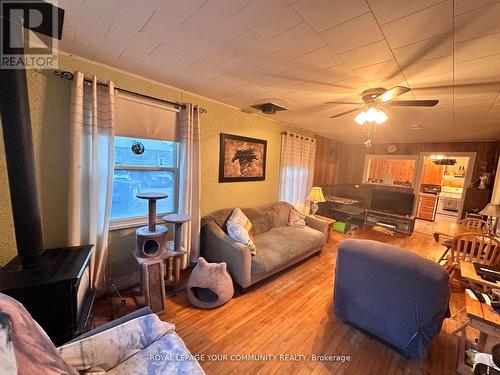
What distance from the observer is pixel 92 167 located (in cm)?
187

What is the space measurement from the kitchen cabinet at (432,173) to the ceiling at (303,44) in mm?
5369

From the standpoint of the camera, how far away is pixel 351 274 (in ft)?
6.24

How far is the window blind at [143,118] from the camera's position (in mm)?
2049

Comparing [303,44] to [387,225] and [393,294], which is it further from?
[387,225]

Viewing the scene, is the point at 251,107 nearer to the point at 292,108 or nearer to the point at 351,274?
the point at 292,108

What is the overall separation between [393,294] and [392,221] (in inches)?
169

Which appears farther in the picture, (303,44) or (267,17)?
(303,44)

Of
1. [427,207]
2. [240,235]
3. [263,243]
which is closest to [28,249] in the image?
[240,235]

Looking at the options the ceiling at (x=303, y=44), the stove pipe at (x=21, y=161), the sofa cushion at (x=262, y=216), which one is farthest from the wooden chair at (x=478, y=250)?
the stove pipe at (x=21, y=161)

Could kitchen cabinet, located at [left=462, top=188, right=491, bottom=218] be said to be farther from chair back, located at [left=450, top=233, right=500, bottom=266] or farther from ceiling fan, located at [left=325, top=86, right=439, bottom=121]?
ceiling fan, located at [left=325, top=86, right=439, bottom=121]

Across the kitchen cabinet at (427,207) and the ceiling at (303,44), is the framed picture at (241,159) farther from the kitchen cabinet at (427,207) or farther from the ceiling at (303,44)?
the kitchen cabinet at (427,207)

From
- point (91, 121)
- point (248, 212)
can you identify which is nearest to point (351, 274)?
point (248, 212)

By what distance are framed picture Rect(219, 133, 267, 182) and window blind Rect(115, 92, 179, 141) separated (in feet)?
2.55

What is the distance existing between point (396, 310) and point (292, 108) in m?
2.48
